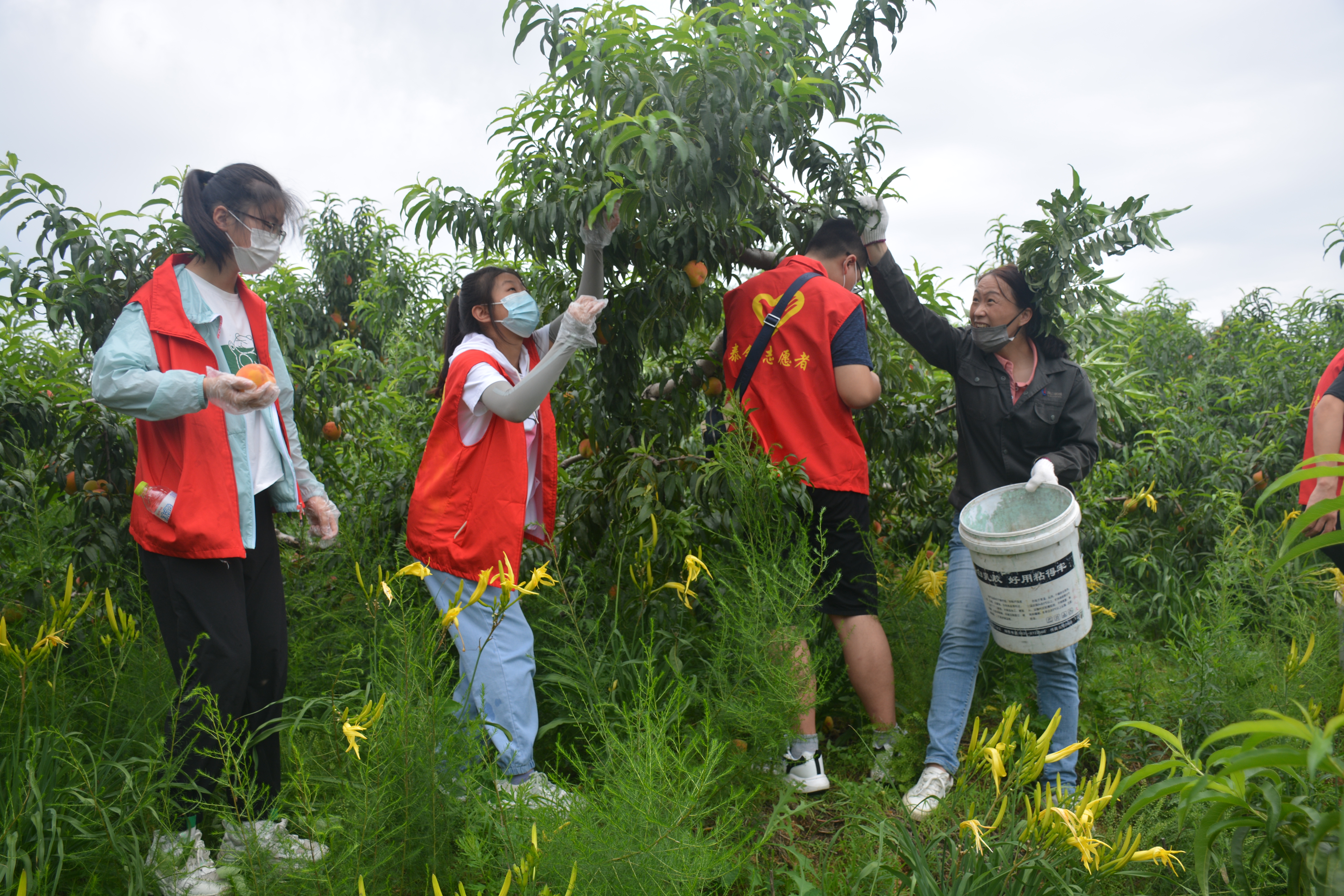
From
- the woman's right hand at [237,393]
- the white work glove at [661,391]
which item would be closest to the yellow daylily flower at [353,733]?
the woman's right hand at [237,393]

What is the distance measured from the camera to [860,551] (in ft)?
8.07

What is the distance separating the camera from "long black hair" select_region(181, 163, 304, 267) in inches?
76.5

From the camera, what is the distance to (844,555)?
2.47 m

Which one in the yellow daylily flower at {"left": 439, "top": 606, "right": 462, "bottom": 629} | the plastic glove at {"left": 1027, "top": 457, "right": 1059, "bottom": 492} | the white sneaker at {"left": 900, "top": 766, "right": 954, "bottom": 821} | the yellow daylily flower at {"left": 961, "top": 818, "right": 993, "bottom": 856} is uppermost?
the plastic glove at {"left": 1027, "top": 457, "right": 1059, "bottom": 492}

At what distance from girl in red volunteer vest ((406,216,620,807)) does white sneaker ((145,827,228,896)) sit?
23.2 inches

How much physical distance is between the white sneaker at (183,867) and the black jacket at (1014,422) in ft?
7.05

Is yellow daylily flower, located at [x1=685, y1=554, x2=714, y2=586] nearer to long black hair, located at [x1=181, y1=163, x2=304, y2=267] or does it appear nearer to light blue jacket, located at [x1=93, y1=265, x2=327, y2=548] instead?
light blue jacket, located at [x1=93, y1=265, x2=327, y2=548]

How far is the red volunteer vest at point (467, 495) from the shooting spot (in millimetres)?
2115

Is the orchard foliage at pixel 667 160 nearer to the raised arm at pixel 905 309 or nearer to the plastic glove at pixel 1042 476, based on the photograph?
the raised arm at pixel 905 309

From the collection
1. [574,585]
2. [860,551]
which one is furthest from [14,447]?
[860,551]

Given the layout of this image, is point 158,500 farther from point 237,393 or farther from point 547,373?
point 547,373

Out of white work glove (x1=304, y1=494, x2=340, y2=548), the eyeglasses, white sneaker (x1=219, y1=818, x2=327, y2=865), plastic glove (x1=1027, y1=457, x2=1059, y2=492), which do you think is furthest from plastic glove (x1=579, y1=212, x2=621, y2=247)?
white sneaker (x1=219, y1=818, x2=327, y2=865)

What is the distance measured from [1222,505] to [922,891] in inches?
133

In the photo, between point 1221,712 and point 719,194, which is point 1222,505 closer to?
point 1221,712
